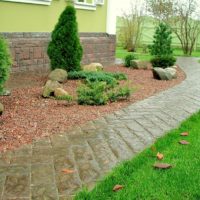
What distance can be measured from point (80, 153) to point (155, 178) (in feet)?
2.99

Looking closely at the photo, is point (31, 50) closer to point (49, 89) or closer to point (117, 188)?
point (49, 89)

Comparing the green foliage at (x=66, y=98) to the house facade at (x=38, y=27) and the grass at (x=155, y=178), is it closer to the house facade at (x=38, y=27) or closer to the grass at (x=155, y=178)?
the grass at (x=155, y=178)

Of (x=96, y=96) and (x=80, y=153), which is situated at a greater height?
(x=96, y=96)

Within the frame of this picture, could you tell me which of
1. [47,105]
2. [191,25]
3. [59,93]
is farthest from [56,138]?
[191,25]

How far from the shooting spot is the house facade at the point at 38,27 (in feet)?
29.3

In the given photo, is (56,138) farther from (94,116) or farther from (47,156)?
(94,116)

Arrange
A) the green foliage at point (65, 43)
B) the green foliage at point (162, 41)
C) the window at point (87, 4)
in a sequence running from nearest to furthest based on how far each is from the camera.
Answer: the green foliage at point (65, 43), the window at point (87, 4), the green foliage at point (162, 41)

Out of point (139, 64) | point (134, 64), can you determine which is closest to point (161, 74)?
point (139, 64)

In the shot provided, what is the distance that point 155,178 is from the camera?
10.4ft

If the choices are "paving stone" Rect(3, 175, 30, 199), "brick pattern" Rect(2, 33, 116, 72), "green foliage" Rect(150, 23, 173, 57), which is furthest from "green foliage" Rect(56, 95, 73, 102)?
"green foliage" Rect(150, 23, 173, 57)

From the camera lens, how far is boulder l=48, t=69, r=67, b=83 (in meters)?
7.81

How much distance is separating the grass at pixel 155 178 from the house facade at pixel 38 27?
5899 mm

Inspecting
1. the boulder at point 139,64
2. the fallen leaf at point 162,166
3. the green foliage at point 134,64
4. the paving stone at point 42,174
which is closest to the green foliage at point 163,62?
the boulder at point 139,64

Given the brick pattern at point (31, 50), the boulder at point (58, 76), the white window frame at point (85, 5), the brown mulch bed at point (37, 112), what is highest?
the white window frame at point (85, 5)
